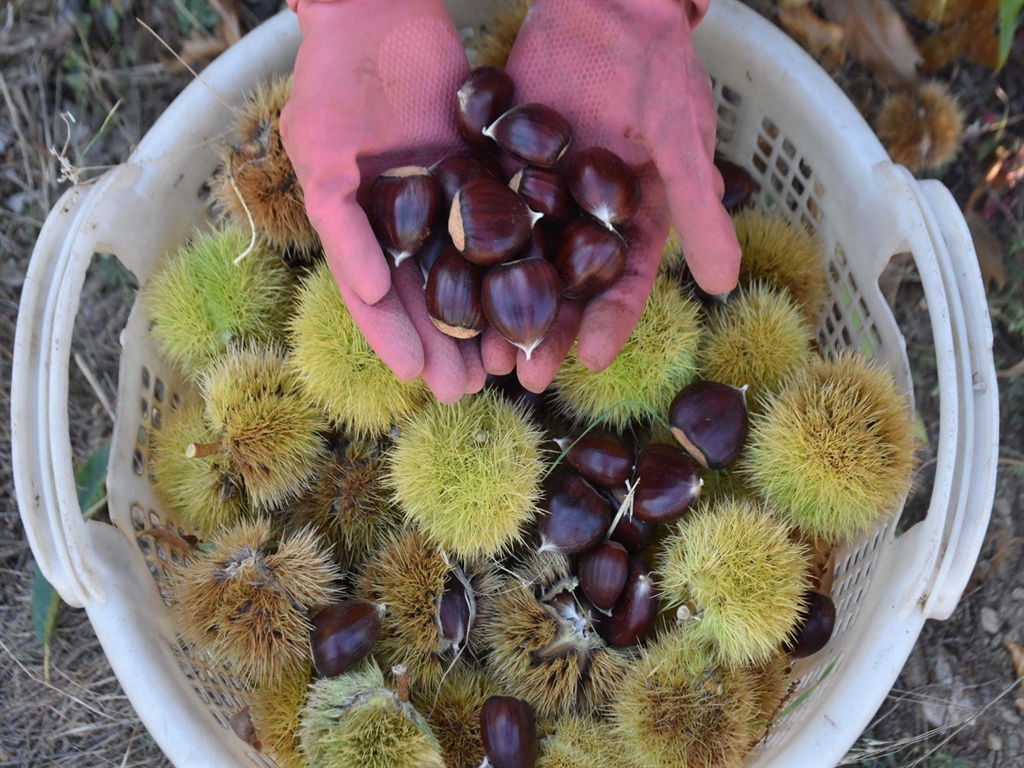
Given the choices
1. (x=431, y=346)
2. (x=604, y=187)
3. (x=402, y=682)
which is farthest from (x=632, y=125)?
(x=402, y=682)

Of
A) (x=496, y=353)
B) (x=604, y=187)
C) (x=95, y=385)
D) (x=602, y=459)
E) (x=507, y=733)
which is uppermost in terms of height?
(x=604, y=187)

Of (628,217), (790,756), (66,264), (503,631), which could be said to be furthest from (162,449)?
(790,756)

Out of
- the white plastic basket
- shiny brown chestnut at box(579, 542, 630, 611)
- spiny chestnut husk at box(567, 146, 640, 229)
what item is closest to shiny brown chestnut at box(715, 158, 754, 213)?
the white plastic basket

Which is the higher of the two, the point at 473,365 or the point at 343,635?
the point at 473,365

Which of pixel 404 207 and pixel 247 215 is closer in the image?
pixel 404 207

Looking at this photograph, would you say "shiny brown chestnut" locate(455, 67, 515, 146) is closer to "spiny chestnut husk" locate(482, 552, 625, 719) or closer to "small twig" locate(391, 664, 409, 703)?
"spiny chestnut husk" locate(482, 552, 625, 719)

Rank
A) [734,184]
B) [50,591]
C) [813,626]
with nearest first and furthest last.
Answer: [813,626] < [734,184] < [50,591]

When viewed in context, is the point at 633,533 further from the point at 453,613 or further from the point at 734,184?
the point at 734,184
